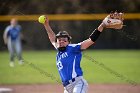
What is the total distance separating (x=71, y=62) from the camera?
664 centimetres

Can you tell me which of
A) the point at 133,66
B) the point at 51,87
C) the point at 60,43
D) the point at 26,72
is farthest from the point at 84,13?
the point at 60,43

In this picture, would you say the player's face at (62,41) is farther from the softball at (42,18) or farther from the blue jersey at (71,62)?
the softball at (42,18)

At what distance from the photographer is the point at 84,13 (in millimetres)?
20531

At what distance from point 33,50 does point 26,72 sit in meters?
8.01

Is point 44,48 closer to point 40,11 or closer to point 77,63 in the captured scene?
point 40,11

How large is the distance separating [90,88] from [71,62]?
452cm

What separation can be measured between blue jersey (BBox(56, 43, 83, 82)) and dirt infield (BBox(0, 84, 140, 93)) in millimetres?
3962

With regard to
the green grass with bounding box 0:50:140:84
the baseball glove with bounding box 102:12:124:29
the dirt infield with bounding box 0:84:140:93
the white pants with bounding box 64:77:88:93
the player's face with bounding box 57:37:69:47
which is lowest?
the green grass with bounding box 0:50:140:84

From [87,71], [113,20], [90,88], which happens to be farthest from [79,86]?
[87,71]

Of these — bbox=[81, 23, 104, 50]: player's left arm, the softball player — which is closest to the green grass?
the softball player

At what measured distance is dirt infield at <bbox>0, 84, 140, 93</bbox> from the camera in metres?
10.6

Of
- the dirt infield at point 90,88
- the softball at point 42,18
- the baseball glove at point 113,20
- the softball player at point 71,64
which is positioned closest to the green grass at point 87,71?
the dirt infield at point 90,88

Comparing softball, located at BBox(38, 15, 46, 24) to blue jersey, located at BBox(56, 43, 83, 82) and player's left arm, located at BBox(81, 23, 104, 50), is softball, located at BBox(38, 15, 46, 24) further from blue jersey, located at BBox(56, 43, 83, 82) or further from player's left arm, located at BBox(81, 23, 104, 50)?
player's left arm, located at BBox(81, 23, 104, 50)

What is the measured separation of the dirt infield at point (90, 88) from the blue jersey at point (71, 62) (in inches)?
156
